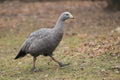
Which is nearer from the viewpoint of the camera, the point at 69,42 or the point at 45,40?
the point at 45,40

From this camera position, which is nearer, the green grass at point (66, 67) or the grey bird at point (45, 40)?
the green grass at point (66, 67)

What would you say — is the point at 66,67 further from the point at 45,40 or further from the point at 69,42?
the point at 69,42

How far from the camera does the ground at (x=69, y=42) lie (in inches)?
436

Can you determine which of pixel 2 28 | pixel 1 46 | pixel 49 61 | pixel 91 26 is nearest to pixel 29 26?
pixel 2 28

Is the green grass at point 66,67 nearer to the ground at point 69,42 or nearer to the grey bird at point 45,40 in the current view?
the ground at point 69,42

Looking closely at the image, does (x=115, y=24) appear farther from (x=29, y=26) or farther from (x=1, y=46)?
(x=1, y=46)

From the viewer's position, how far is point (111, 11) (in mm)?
25031

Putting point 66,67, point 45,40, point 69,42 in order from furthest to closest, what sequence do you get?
point 69,42 → point 66,67 → point 45,40

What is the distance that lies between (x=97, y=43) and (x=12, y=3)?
16773 mm

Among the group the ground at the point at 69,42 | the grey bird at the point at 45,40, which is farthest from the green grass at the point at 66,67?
the grey bird at the point at 45,40

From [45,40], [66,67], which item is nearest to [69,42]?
[66,67]

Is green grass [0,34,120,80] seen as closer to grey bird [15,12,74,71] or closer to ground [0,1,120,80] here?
ground [0,1,120,80]

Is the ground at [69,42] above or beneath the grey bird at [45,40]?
beneath

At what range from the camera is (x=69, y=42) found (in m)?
16.4
